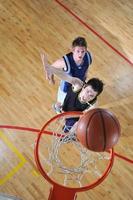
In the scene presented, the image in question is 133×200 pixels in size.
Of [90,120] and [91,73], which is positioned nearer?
[90,120]

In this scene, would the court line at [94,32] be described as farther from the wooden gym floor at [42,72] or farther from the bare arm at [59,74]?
the bare arm at [59,74]

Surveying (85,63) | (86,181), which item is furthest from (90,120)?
(86,181)

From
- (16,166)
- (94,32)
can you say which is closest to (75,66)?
(16,166)

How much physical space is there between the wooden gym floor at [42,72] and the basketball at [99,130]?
4.76ft

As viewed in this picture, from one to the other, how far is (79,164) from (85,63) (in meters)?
1.31

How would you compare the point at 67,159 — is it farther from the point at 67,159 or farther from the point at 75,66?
the point at 75,66

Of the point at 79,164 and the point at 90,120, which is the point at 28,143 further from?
the point at 90,120

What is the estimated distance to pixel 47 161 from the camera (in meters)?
5.11

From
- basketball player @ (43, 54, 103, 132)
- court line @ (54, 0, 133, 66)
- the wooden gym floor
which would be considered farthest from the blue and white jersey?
court line @ (54, 0, 133, 66)

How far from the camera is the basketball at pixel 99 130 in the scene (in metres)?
3.62

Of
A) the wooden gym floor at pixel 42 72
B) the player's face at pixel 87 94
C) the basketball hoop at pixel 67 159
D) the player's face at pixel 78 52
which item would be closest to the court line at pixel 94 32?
the wooden gym floor at pixel 42 72

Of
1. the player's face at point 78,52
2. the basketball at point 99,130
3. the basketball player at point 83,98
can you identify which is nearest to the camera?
the basketball at point 99,130

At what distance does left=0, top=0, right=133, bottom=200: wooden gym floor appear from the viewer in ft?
16.5

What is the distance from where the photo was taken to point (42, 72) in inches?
237
